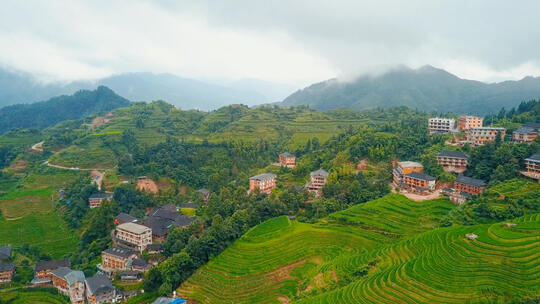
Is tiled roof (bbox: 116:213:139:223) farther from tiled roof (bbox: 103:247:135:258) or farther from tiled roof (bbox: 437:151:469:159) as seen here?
tiled roof (bbox: 437:151:469:159)

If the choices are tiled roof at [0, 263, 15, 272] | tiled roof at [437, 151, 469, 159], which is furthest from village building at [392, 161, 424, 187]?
tiled roof at [0, 263, 15, 272]

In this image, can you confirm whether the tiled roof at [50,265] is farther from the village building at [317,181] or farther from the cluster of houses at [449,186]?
the cluster of houses at [449,186]

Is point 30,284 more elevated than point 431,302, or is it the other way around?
point 431,302

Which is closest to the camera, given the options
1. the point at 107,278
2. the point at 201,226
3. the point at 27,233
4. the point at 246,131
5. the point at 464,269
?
the point at 464,269

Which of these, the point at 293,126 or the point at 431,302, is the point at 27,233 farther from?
the point at 293,126

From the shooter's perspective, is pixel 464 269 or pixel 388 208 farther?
pixel 388 208

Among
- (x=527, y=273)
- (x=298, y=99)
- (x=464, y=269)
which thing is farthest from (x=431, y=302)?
(x=298, y=99)
